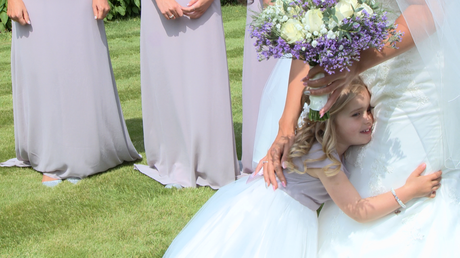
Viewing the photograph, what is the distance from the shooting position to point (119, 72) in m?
9.46

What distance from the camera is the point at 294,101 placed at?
258 cm

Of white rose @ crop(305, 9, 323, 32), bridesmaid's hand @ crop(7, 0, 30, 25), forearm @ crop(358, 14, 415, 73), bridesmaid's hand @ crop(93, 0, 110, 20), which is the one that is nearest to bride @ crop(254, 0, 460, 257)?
forearm @ crop(358, 14, 415, 73)

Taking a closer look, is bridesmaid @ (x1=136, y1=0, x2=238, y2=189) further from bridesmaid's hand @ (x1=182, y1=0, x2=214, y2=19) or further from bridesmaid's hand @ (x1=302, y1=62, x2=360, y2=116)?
bridesmaid's hand @ (x1=302, y1=62, x2=360, y2=116)

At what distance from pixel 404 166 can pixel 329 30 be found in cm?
86

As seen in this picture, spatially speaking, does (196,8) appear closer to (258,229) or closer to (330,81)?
(258,229)

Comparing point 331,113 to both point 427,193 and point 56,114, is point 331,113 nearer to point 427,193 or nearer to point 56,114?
point 427,193

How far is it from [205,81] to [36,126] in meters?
1.74

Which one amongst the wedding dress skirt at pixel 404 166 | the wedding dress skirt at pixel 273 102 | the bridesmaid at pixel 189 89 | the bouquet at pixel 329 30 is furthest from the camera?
the bridesmaid at pixel 189 89

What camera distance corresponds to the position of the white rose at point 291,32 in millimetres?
1883

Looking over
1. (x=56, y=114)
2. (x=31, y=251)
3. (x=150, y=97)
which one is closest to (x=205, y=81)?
(x=150, y=97)

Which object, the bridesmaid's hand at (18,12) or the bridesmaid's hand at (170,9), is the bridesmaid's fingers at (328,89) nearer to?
the bridesmaid's hand at (170,9)

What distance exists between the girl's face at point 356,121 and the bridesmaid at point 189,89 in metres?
1.91

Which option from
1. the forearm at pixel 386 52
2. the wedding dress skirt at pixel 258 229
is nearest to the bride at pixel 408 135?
the forearm at pixel 386 52

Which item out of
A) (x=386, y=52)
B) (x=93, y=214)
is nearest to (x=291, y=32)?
(x=386, y=52)
